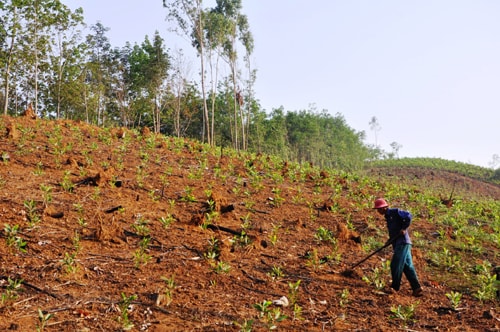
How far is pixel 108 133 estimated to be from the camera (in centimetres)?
1362

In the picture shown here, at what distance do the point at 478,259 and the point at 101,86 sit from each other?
98.6ft

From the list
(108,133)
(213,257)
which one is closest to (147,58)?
(108,133)

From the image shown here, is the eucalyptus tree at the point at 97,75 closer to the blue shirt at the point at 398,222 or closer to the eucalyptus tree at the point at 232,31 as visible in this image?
the eucalyptus tree at the point at 232,31

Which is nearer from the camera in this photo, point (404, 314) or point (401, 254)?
point (404, 314)

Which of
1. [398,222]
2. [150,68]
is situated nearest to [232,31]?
[150,68]

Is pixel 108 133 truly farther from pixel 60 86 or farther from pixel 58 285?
pixel 60 86

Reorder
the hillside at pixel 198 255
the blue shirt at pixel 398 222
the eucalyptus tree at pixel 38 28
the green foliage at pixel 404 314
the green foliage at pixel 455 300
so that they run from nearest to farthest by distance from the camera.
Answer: the hillside at pixel 198 255 < the green foliage at pixel 404 314 < the green foliage at pixel 455 300 < the blue shirt at pixel 398 222 < the eucalyptus tree at pixel 38 28

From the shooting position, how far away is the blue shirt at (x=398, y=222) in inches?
223

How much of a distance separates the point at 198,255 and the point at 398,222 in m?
3.10

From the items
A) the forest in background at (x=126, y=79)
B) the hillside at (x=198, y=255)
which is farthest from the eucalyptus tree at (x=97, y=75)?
the hillside at (x=198, y=255)

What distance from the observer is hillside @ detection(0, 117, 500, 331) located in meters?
4.26

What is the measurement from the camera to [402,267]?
5.51m

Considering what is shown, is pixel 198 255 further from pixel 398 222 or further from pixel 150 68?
pixel 150 68

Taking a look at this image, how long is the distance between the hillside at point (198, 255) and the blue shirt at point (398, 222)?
0.71 meters
